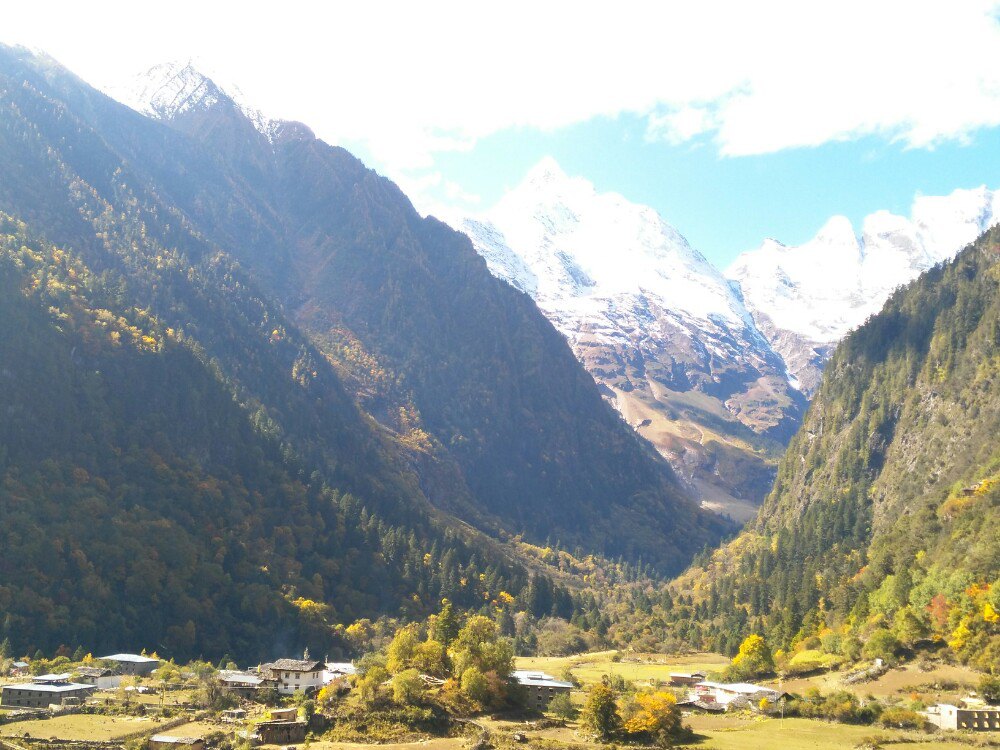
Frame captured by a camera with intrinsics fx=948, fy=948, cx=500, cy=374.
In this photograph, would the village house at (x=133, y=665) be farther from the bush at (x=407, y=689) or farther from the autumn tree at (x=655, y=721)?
the autumn tree at (x=655, y=721)

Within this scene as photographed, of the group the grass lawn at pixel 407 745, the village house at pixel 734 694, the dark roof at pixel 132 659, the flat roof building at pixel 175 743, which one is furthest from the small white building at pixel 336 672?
the village house at pixel 734 694

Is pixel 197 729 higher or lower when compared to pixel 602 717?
lower

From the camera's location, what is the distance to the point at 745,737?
254ft

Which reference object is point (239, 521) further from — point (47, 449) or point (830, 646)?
point (830, 646)

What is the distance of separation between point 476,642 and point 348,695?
13.2 metres

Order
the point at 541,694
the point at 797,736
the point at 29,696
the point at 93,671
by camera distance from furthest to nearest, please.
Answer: the point at 93,671, the point at 29,696, the point at 541,694, the point at 797,736

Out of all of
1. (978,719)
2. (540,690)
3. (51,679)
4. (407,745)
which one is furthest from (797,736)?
(51,679)

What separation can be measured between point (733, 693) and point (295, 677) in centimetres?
4502

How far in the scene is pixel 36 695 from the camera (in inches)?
3570

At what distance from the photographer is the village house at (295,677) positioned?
97.4m

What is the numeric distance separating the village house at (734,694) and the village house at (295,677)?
128 ft

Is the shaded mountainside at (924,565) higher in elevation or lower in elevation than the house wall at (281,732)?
higher

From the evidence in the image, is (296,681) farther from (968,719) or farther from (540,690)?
(968,719)

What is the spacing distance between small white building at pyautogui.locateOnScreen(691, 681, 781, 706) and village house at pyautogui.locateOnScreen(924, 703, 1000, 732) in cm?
1605
